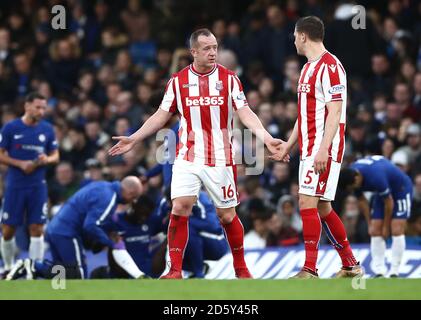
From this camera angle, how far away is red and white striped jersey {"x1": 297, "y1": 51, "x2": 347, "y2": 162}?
34.4 ft

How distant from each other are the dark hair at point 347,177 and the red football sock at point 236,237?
2.62m

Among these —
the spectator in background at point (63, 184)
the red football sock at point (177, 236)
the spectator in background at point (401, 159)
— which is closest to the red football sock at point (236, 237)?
the red football sock at point (177, 236)

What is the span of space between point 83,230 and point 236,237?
339cm

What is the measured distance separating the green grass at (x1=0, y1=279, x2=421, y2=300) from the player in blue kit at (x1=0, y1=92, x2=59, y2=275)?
18.0ft

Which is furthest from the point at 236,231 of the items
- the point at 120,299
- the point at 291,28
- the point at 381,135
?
the point at 291,28

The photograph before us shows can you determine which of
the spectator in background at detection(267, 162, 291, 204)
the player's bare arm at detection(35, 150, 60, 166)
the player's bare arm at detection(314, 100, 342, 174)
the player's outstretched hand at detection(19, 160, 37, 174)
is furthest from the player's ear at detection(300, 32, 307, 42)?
the spectator in background at detection(267, 162, 291, 204)

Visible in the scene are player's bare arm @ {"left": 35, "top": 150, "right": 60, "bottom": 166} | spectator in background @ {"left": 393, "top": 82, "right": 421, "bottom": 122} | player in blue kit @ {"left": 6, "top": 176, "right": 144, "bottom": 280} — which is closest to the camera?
player in blue kit @ {"left": 6, "top": 176, "right": 144, "bottom": 280}

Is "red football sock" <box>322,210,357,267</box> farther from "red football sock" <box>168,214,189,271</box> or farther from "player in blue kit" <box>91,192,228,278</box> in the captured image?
"player in blue kit" <box>91,192,228,278</box>

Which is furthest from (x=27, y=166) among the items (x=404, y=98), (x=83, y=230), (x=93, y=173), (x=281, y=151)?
(x=404, y=98)

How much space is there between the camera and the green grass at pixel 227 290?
915 centimetres

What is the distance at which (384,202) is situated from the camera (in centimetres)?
1437

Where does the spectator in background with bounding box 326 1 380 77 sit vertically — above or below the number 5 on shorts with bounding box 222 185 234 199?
above

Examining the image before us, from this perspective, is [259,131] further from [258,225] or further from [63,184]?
[63,184]
